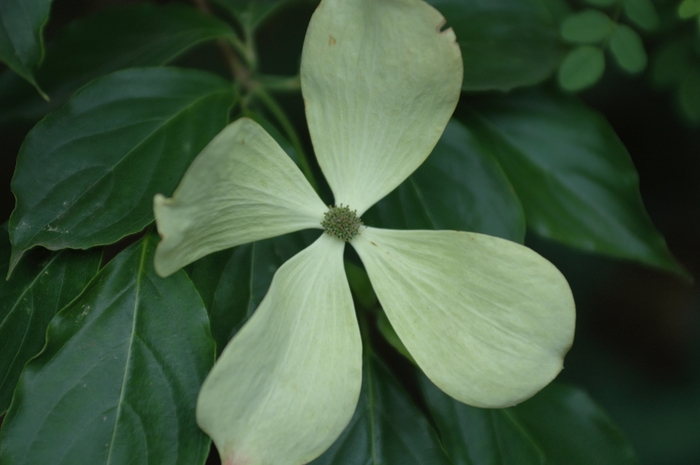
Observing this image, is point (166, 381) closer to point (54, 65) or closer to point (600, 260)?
point (54, 65)

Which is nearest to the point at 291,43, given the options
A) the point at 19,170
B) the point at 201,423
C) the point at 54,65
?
the point at 54,65

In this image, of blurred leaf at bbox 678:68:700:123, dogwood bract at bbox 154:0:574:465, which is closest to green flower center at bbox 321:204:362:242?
dogwood bract at bbox 154:0:574:465

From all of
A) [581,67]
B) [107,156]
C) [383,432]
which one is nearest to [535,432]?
[383,432]

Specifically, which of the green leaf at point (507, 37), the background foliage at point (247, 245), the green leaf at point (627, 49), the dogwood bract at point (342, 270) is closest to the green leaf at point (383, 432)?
the background foliage at point (247, 245)

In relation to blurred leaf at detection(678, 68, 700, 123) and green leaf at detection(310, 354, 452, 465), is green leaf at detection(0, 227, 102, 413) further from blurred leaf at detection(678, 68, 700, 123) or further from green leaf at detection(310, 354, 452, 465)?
blurred leaf at detection(678, 68, 700, 123)

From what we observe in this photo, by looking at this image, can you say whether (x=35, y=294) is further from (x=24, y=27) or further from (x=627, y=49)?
(x=627, y=49)
